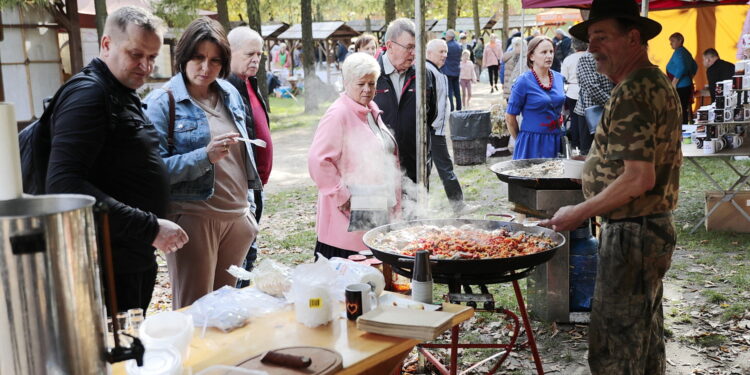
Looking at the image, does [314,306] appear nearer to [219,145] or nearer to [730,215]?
[219,145]

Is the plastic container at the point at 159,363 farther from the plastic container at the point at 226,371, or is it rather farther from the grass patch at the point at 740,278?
the grass patch at the point at 740,278

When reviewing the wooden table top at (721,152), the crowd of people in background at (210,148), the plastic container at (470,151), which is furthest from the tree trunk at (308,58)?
the wooden table top at (721,152)

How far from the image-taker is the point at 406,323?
7.68 ft

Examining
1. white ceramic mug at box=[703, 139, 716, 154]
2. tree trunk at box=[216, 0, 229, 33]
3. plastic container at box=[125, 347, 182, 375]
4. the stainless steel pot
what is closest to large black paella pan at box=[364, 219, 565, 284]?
plastic container at box=[125, 347, 182, 375]

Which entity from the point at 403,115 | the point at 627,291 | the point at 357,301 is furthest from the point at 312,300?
the point at 403,115

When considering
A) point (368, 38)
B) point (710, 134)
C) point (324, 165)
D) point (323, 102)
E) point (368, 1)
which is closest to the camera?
point (324, 165)

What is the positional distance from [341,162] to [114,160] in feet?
5.73

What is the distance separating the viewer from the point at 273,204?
904 centimetres

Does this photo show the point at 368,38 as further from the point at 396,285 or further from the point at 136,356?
the point at 136,356

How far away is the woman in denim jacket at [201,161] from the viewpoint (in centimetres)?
338

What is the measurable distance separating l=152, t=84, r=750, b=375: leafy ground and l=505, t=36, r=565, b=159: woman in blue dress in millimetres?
1404

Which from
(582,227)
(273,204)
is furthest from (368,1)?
(582,227)

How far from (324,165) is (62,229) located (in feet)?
9.20

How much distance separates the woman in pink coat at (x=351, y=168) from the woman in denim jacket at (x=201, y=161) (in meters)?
0.62
